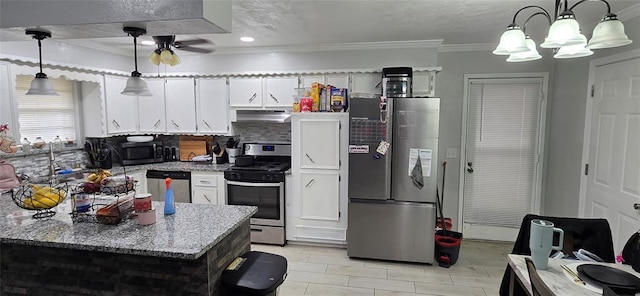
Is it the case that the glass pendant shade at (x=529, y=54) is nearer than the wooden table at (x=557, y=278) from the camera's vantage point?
No

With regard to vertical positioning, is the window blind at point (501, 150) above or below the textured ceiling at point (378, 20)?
below

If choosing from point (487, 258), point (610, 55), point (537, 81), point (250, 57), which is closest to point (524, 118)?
point (537, 81)

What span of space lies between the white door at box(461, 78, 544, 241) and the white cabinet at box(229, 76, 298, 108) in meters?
2.18

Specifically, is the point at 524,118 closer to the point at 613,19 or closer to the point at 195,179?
the point at 613,19

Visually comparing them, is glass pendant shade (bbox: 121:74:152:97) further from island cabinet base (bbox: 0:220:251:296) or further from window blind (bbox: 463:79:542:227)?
window blind (bbox: 463:79:542:227)

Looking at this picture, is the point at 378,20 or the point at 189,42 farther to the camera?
the point at 378,20

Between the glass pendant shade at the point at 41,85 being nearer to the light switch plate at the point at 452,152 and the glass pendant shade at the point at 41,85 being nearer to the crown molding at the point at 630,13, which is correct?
the light switch plate at the point at 452,152

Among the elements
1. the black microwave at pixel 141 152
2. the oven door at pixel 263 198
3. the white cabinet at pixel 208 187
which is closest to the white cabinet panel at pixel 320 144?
the oven door at pixel 263 198

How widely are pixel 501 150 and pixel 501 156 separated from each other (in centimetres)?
7

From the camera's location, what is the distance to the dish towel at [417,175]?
11.0 feet

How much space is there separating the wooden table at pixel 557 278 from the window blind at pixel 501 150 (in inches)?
98.5

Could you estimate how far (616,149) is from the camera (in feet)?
8.98

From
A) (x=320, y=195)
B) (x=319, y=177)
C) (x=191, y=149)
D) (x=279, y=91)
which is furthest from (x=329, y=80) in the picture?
(x=191, y=149)

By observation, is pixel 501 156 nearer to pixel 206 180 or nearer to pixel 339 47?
pixel 339 47
